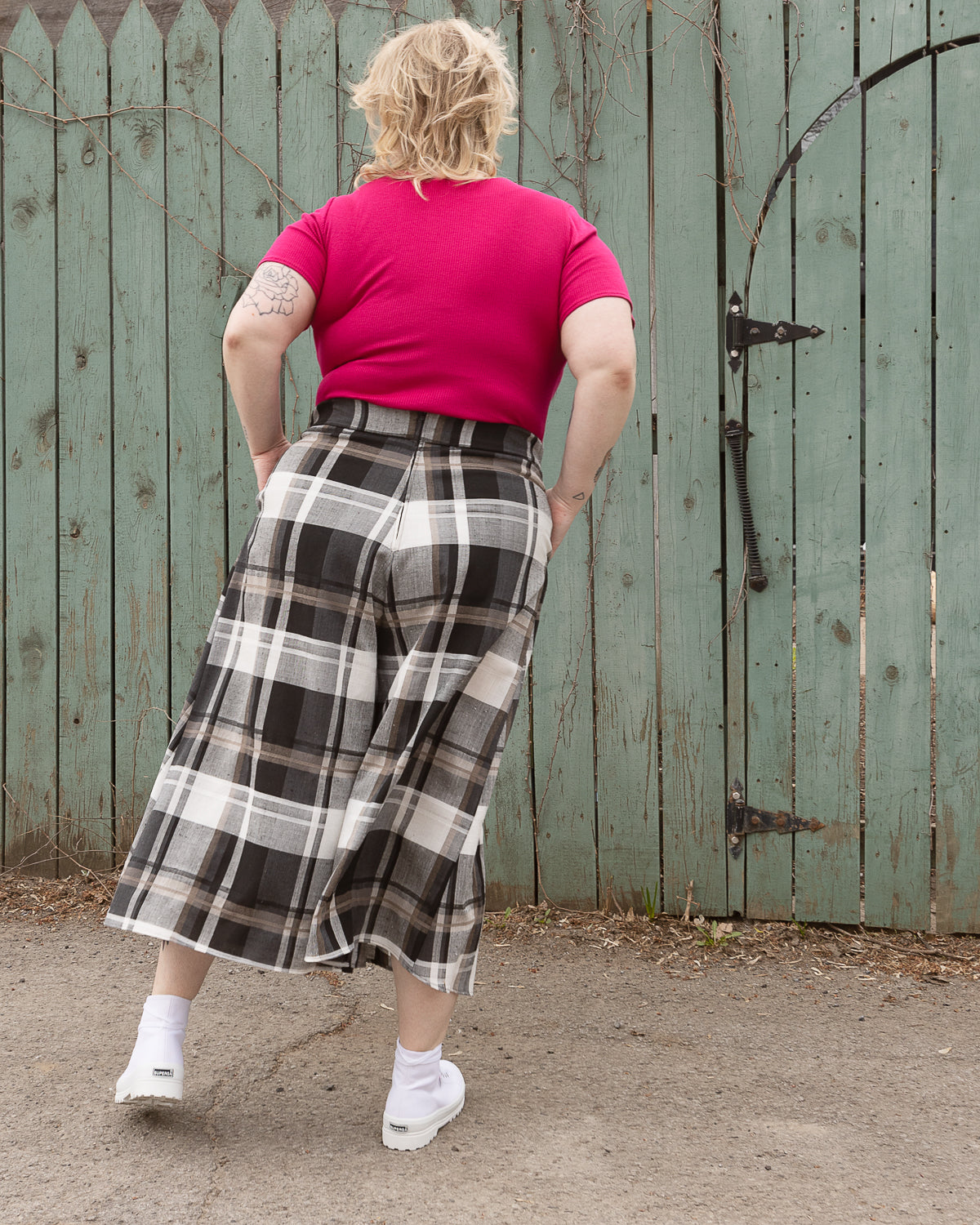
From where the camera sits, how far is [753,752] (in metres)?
2.58

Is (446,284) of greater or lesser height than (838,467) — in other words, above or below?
above

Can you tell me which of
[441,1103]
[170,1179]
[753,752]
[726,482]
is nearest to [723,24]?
[726,482]

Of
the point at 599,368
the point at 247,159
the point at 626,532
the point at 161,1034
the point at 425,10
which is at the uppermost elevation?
the point at 425,10

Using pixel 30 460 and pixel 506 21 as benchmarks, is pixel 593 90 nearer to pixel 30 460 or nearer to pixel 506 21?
pixel 506 21

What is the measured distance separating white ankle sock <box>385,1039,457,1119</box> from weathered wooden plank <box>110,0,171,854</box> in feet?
4.79

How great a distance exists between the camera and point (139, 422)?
9.20 ft

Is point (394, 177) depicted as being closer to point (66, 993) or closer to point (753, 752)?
point (753, 752)

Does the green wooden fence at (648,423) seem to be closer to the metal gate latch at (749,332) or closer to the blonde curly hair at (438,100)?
the metal gate latch at (749,332)

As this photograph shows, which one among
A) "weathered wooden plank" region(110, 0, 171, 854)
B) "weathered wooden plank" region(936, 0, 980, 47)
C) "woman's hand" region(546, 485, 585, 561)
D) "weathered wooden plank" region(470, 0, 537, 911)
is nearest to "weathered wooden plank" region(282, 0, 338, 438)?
"weathered wooden plank" region(110, 0, 171, 854)

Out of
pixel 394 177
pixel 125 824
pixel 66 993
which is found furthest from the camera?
pixel 125 824

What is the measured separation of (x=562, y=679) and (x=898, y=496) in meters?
1.00

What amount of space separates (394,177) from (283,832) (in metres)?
1.12

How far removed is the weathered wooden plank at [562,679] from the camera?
2.59 metres

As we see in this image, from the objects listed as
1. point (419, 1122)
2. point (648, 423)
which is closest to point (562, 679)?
point (648, 423)
